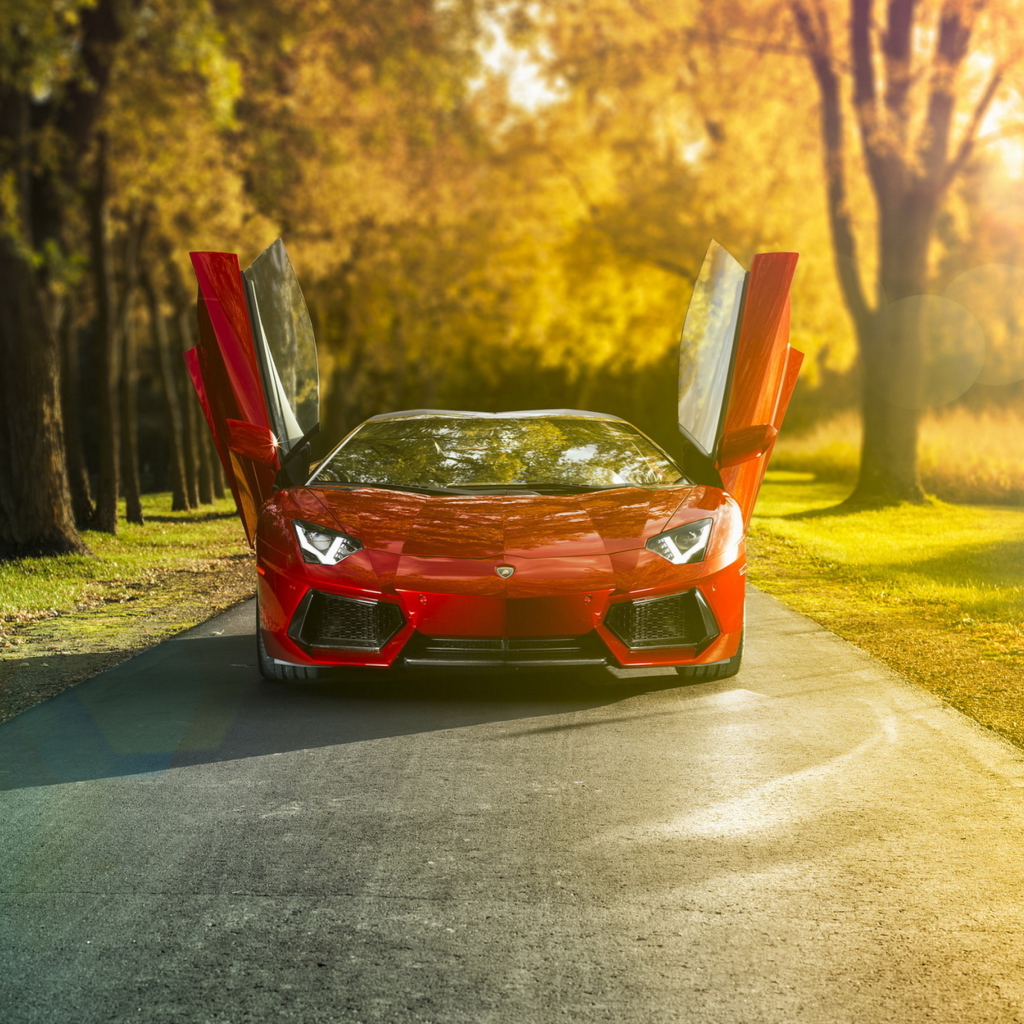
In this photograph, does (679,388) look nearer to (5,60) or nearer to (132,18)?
(5,60)

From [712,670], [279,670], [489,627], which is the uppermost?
[489,627]

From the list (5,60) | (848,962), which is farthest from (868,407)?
(848,962)

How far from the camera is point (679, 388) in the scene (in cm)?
802

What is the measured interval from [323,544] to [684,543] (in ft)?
5.76

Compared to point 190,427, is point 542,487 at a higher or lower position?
higher

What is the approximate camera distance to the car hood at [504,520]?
243 inches

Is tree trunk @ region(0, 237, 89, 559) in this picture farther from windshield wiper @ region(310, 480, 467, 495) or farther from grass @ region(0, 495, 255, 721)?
windshield wiper @ region(310, 480, 467, 495)

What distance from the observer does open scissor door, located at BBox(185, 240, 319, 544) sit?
7.69 metres

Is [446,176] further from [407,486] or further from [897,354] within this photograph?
[407,486]

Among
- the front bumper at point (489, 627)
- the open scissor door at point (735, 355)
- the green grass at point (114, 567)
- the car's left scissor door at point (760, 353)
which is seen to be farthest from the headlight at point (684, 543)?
the green grass at point (114, 567)

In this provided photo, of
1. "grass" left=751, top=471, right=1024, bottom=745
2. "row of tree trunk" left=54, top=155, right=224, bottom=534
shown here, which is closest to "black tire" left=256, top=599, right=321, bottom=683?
"grass" left=751, top=471, right=1024, bottom=745

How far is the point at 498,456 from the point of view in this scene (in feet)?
24.2

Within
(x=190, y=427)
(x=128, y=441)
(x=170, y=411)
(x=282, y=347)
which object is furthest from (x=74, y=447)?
(x=282, y=347)

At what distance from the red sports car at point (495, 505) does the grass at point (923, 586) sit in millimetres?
1378
